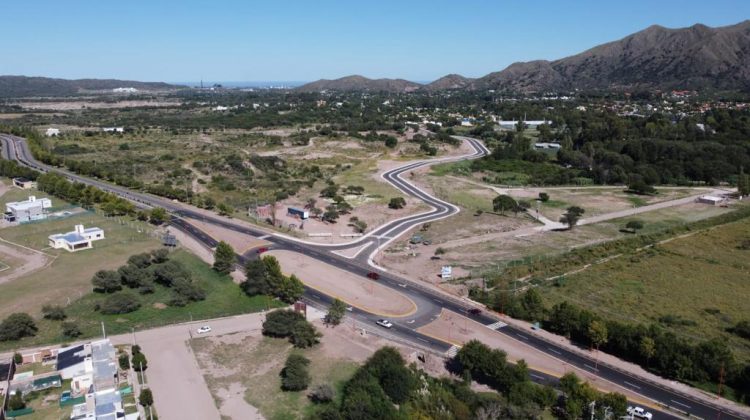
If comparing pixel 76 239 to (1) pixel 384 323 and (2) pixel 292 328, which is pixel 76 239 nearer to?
(2) pixel 292 328

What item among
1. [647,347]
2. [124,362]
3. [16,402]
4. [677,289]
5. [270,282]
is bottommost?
[124,362]

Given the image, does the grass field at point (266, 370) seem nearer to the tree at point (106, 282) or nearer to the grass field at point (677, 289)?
the tree at point (106, 282)

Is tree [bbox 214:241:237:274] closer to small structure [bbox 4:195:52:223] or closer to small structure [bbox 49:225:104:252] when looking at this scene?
small structure [bbox 49:225:104:252]

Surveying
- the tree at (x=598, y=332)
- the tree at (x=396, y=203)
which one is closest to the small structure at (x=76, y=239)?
the tree at (x=396, y=203)

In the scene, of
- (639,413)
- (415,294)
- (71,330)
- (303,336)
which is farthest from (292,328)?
(639,413)

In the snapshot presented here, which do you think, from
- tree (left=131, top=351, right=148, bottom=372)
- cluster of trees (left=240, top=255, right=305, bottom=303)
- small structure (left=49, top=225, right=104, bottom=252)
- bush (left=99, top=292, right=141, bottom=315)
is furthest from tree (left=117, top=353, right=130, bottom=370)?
small structure (left=49, top=225, right=104, bottom=252)

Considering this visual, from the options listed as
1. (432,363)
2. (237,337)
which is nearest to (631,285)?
(432,363)
